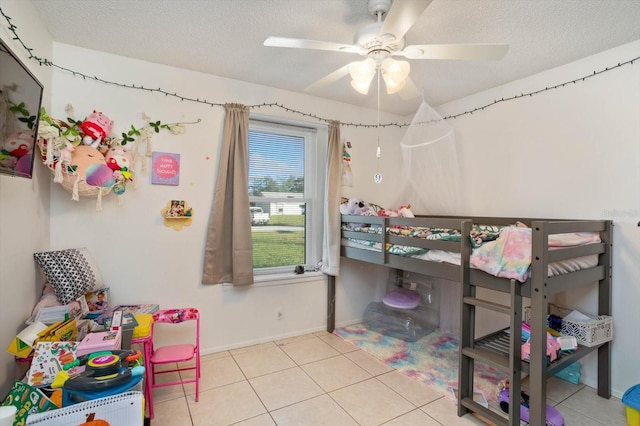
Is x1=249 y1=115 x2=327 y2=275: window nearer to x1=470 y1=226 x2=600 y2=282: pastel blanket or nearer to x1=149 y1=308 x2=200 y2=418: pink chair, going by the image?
x1=149 y1=308 x2=200 y2=418: pink chair

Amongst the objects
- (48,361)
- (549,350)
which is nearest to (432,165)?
(549,350)

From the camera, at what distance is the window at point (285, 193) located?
323 cm

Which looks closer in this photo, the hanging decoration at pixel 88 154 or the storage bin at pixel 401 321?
the hanging decoration at pixel 88 154

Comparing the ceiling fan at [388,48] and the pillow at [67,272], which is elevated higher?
the ceiling fan at [388,48]

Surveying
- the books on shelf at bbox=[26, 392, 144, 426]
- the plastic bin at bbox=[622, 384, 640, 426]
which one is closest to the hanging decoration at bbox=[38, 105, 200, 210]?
the books on shelf at bbox=[26, 392, 144, 426]

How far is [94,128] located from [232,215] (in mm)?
1191

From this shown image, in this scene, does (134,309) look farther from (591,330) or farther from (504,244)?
(591,330)

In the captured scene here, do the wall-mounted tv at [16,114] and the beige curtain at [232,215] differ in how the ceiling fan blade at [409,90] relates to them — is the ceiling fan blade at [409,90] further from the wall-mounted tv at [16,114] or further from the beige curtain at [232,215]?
the wall-mounted tv at [16,114]

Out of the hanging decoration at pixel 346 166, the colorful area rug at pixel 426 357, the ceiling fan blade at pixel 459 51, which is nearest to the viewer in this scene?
the ceiling fan blade at pixel 459 51

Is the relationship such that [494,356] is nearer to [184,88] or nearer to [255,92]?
[255,92]

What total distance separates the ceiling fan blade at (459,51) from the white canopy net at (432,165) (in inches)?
43.7

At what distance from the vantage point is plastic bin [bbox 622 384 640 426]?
71.8 inches

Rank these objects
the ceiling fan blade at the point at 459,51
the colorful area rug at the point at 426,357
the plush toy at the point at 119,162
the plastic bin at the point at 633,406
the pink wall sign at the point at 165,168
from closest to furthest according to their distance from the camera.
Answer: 1. the ceiling fan blade at the point at 459,51
2. the plastic bin at the point at 633,406
3. the plush toy at the point at 119,162
4. the colorful area rug at the point at 426,357
5. the pink wall sign at the point at 165,168

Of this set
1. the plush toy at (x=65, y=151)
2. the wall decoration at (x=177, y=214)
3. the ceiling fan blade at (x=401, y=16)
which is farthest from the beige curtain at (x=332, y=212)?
the plush toy at (x=65, y=151)
